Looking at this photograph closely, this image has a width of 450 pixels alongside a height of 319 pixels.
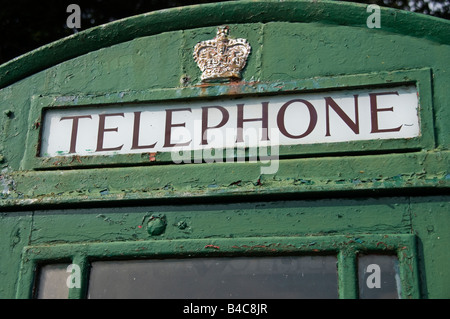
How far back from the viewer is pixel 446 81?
2.63 m

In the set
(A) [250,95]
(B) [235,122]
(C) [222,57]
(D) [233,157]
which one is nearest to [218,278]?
(D) [233,157]

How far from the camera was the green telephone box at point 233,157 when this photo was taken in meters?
2.46

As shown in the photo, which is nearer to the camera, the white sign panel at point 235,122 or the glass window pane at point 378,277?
the glass window pane at point 378,277

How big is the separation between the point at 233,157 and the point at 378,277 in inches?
26.7

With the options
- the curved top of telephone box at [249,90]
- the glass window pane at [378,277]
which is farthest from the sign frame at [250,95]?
the glass window pane at [378,277]

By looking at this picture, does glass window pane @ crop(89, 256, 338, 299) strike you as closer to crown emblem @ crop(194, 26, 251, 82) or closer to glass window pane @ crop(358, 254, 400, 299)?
glass window pane @ crop(358, 254, 400, 299)

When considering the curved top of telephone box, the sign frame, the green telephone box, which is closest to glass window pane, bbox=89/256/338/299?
the green telephone box

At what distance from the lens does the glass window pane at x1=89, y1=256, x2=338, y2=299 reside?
8.02ft

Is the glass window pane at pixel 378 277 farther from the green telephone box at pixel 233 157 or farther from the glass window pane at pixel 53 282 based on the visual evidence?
the glass window pane at pixel 53 282

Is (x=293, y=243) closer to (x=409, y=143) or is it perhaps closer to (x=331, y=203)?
(x=331, y=203)

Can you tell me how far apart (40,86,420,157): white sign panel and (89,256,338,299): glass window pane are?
0.45m

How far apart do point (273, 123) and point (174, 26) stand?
2.04 ft

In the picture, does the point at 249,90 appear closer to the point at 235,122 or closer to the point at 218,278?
the point at 235,122

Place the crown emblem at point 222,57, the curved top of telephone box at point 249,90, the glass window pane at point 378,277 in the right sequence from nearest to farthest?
the glass window pane at point 378,277 → the curved top of telephone box at point 249,90 → the crown emblem at point 222,57
